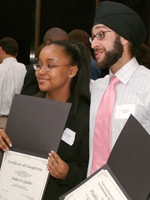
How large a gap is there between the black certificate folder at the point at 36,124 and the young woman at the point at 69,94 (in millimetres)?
89

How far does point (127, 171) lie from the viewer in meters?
1.27

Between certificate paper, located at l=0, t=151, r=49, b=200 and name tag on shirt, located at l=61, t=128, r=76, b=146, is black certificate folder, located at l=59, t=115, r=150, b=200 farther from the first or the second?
name tag on shirt, located at l=61, t=128, r=76, b=146

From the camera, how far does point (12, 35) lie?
6.71 meters

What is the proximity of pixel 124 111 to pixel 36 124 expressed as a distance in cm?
41

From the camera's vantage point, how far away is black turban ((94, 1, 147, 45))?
1.70 meters

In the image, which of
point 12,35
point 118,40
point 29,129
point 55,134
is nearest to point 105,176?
point 55,134

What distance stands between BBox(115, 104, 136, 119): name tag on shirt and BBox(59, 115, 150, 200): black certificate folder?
23 centimetres

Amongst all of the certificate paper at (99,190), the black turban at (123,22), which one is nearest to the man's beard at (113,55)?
the black turban at (123,22)

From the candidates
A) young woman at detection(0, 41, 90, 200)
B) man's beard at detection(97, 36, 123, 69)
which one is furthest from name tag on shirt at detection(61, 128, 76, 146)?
man's beard at detection(97, 36, 123, 69)

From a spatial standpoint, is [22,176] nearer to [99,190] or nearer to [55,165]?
[55,165]

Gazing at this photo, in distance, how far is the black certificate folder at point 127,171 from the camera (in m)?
1.19

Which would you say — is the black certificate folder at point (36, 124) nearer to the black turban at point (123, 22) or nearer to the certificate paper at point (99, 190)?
the certificate paper at point (99, 190)

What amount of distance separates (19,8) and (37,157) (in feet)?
18.3

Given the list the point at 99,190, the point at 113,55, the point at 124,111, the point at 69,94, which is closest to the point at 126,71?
the point at 113,55
